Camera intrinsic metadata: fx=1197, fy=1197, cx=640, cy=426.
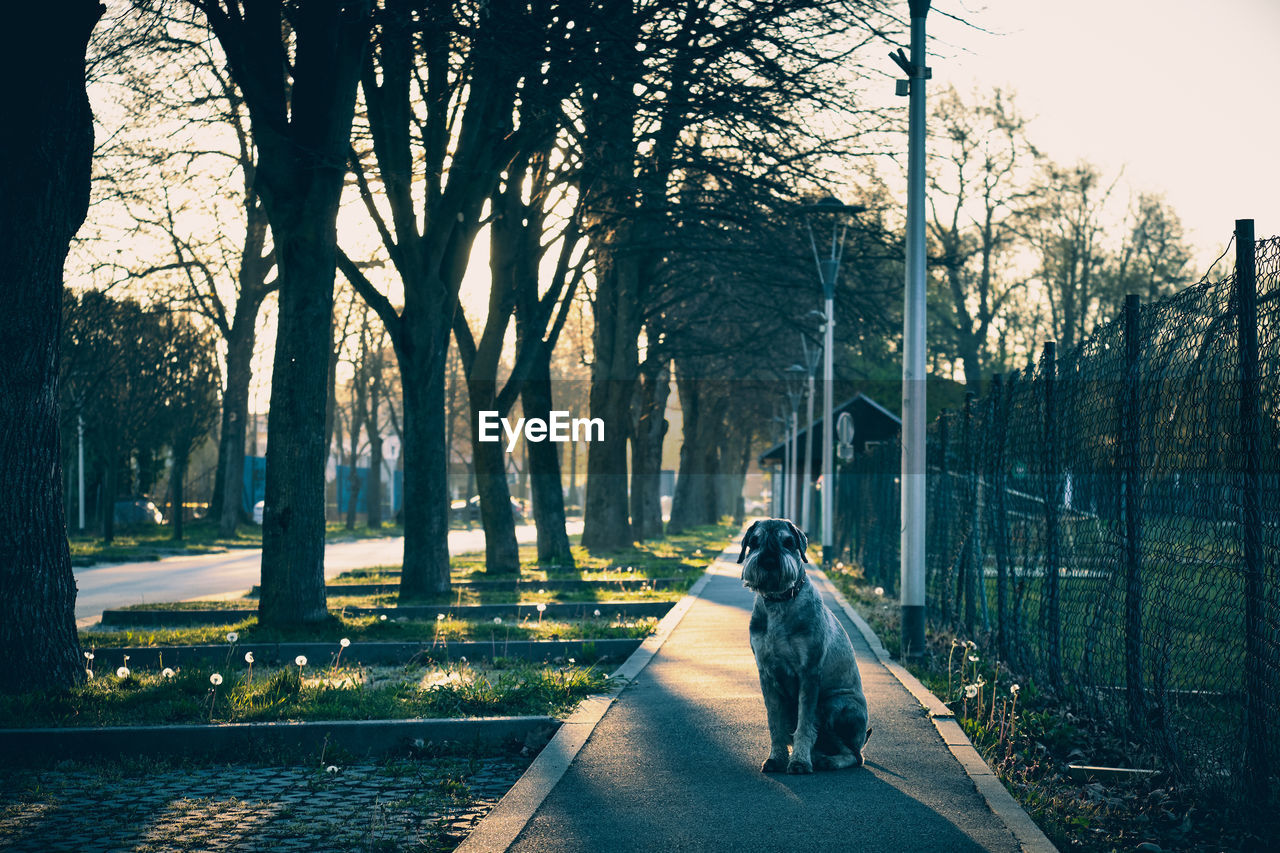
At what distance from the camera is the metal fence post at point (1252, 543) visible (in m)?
5.10

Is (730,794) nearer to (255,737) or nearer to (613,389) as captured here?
(255,737)

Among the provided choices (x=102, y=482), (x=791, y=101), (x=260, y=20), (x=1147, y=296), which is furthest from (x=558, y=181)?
(x=1147, y=296)

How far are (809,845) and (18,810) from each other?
3.92 metres

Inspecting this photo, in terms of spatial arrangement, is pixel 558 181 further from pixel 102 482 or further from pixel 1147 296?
pixel 1147 296

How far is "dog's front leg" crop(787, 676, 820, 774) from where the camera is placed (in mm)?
6176

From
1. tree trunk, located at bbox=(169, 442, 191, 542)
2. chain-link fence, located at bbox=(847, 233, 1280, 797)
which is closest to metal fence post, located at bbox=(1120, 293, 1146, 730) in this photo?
chain-link fence, located at bbox=(847, 233, 1280, 797)

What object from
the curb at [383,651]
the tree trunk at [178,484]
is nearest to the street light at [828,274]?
the curb at [383,651]

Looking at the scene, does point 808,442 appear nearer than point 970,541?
No

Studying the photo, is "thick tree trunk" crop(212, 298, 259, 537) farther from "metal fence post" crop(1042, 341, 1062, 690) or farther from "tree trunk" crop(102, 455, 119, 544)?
"metal fence post" crop(1042, 341, 1062, 690)

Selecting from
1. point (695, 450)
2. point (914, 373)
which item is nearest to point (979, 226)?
point (695, 450)

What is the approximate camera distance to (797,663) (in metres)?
6.05

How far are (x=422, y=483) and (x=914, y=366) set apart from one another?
25.4ft

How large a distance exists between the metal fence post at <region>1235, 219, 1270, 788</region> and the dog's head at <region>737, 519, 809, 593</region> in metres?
2.02

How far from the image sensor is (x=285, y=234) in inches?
491
